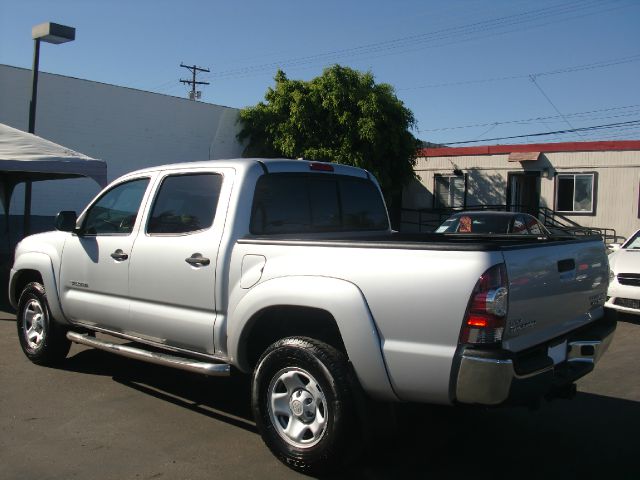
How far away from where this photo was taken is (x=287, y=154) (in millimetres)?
23328

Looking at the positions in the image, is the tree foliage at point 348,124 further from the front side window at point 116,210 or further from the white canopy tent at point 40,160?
the front side window at point 116,210

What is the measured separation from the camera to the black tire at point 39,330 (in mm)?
6238

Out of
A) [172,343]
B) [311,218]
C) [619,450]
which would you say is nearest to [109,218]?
[172,343]

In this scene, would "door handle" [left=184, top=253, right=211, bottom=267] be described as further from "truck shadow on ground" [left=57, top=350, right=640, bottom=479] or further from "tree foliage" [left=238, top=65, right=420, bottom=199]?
"tree foliage" [left=238, top=65, right=420, bottom=199]

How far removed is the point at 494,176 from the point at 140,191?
72.0ft

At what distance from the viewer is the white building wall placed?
65.4 feet

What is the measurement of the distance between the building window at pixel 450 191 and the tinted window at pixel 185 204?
2221 centimetres

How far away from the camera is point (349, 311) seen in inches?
147

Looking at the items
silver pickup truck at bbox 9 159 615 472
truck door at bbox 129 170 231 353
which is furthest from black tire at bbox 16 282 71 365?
truck door at bbox 129 170 231 353

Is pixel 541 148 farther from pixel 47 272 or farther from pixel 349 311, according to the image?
pixel 349 311

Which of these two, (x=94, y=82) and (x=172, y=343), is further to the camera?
(x=94, y=82)

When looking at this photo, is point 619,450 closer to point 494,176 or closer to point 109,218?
point 109,218

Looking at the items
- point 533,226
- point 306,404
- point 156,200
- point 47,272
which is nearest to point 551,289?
point 306,404

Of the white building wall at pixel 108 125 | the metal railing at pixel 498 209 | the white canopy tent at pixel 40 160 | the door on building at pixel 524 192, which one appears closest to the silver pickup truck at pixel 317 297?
the white canopy tent at pixel 40 160
